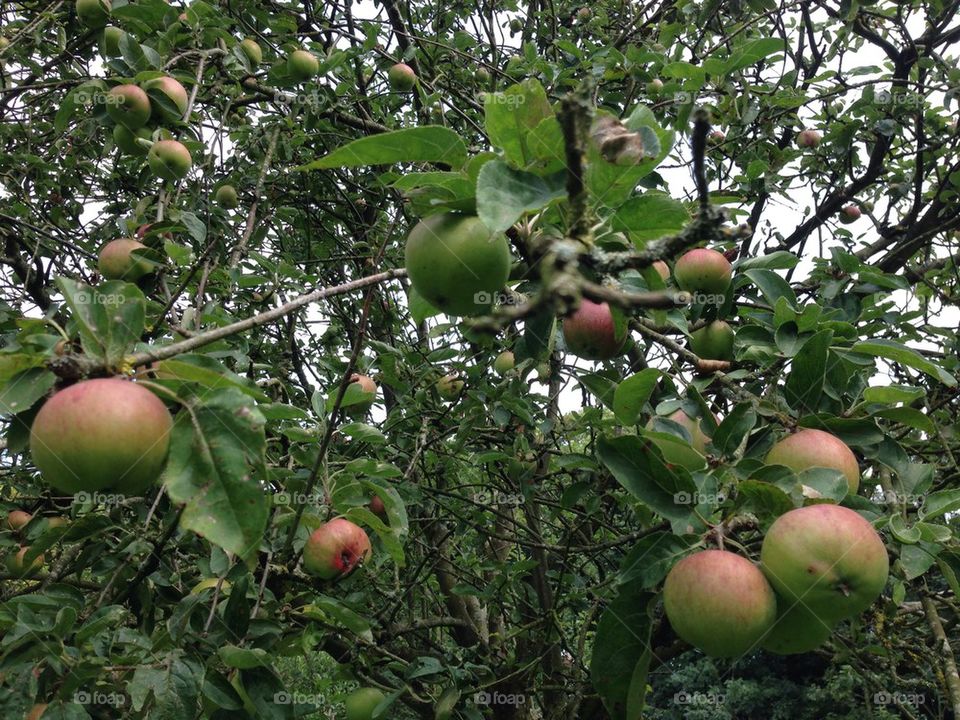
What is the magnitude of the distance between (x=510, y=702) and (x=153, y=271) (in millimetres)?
2297

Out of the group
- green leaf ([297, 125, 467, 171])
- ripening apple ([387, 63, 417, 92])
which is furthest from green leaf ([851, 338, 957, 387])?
ripening apple ([387, 63, 417, 92])

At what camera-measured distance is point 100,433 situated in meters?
1.18

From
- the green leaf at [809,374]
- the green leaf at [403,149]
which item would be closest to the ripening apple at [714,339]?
the green leaf at [809,374]

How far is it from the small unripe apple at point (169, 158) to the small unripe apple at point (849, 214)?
4322 mm

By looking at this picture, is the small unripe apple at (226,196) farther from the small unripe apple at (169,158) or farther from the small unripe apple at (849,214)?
the small unripe apple at (849,214)

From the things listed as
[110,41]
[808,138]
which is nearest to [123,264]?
[110,41]

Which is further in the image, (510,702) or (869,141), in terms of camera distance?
(869,141)

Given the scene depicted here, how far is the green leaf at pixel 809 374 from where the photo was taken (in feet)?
5.54

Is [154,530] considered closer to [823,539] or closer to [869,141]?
[823,539]

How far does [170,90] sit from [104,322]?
1.59 metres

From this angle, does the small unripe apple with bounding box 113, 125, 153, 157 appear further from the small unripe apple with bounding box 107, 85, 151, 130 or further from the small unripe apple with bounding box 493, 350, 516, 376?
the small unripe apple with bounding box 493, 350, 516, 376

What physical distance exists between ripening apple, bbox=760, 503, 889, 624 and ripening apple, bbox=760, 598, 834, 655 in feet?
0.08

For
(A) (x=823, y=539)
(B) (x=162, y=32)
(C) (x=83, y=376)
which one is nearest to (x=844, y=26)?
(B) (x=162, y=32)

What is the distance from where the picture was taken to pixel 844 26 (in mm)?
4191
